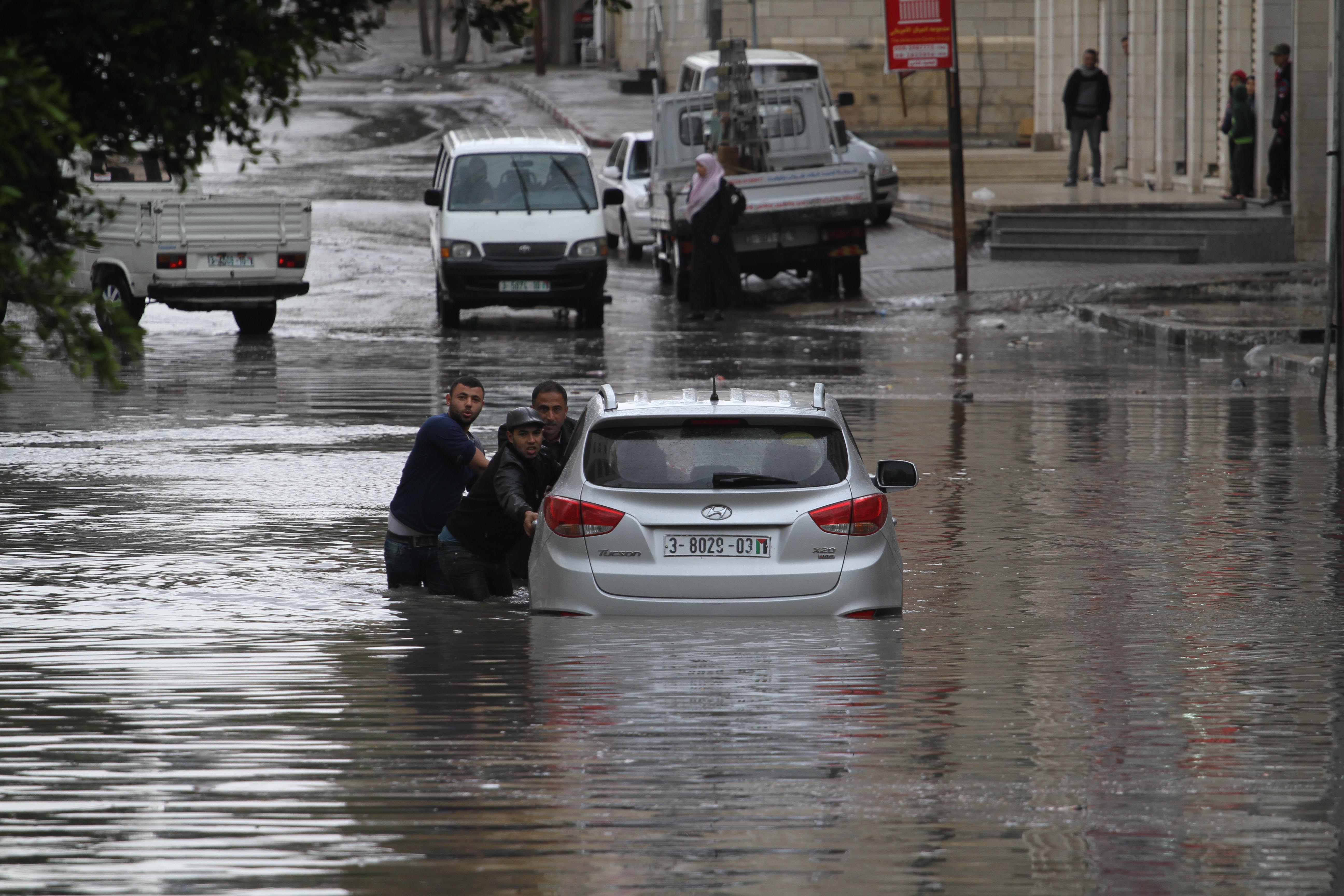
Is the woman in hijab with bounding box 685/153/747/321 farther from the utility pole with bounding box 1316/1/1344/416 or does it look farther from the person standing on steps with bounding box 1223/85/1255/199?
the utility pole with bounding box 1316/1/1344/416

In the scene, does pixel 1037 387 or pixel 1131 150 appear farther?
pixel 1131 150

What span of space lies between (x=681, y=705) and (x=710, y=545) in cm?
99

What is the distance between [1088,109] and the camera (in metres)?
33.9

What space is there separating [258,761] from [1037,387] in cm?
1297

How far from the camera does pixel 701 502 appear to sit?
25.7 ft

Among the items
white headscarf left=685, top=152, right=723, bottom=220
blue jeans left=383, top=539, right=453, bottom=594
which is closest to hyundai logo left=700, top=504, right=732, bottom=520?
blue jeans left=383, top=539, right=453, bottom=594

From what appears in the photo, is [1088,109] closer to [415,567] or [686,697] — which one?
[415,567]

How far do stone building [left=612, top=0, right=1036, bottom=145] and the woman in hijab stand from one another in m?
27.4

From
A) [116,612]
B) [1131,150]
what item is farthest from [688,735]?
[1131,150]

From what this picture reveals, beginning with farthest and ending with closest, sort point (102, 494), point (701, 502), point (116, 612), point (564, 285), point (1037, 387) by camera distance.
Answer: point (564, 285), point (1037, 387), point (102, 494), point (116, 612), point (701, 502)

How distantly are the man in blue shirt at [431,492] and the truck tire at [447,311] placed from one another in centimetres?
1435

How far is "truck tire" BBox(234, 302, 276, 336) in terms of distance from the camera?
23.5 m

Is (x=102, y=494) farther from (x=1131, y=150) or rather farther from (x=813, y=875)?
(x=1131, y=150)

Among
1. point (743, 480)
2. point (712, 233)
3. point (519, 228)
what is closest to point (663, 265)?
point (712, 233)
